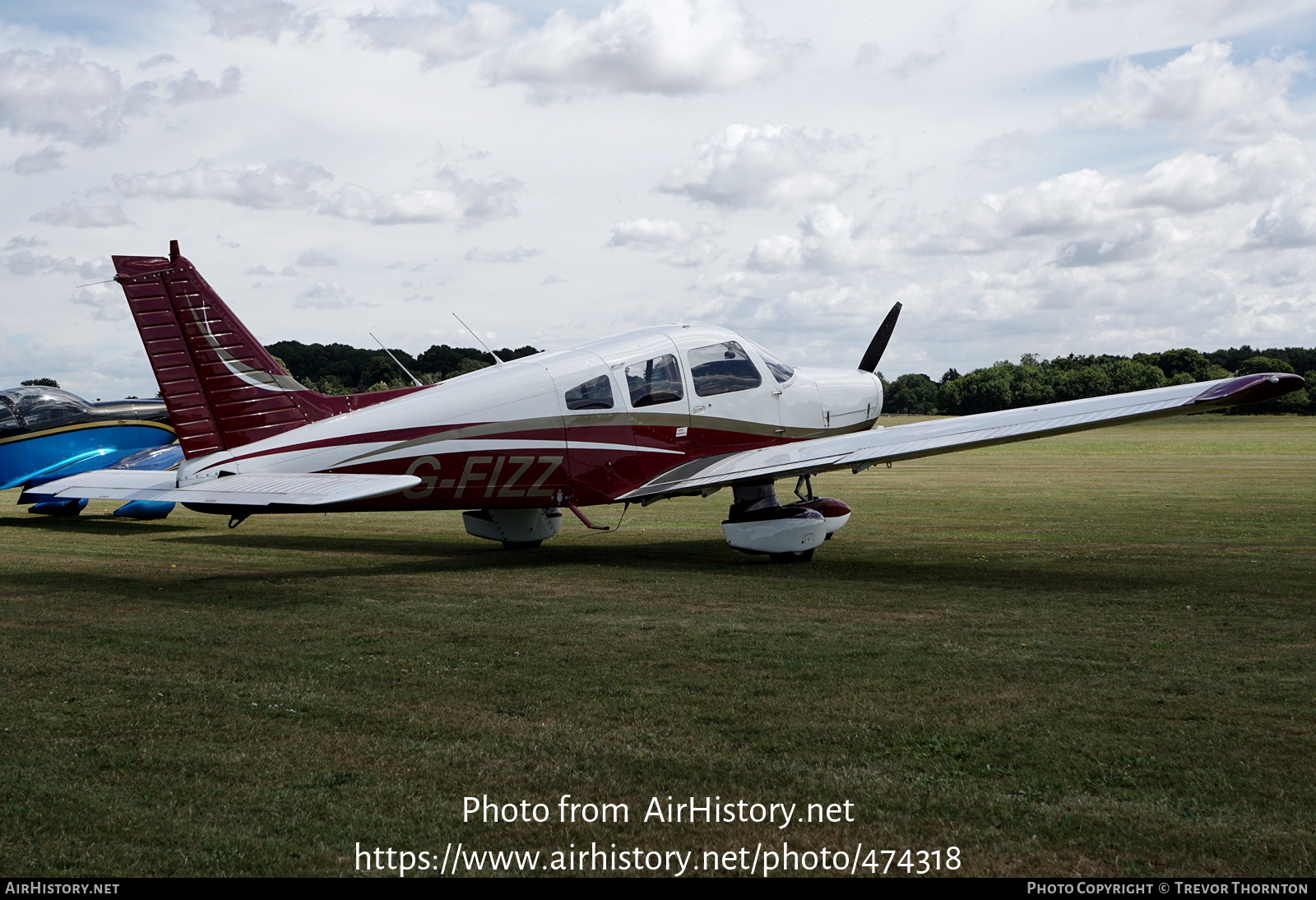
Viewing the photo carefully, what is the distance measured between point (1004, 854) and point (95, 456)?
62.1ft

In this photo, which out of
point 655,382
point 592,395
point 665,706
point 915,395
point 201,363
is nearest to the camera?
point 665,706

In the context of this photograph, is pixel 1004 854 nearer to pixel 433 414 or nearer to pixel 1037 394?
pixel 433 414

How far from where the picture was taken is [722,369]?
1269 cm

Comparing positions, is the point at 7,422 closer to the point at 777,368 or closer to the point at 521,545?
the point at 521,545

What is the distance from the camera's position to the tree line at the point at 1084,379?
80.5m

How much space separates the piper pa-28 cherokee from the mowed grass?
0.88 metres

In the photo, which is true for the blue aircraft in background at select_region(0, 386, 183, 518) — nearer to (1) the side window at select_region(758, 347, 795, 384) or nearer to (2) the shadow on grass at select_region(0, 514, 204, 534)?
(2) the shadow on grass at select_region(0, 514, 204, 534)

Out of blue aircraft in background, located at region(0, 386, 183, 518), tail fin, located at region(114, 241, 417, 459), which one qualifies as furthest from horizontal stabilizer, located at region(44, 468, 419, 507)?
blue aircraft in background, located at region(0, 386, 183, 518)

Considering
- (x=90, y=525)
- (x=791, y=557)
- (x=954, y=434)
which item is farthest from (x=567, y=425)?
(x=90, y=525)

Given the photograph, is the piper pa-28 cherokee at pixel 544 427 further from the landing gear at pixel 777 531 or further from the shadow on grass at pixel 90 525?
the shadow on grass at pixel 90 525

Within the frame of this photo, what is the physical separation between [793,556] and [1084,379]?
8128 cm

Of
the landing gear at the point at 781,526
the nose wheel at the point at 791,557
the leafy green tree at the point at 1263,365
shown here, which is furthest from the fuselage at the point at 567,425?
the leafy green tree at the point at 1263,365

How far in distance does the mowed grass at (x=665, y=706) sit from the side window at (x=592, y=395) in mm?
1770

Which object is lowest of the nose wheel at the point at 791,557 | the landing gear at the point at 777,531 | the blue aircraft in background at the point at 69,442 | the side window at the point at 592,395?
the nose wheel at the point at 791,557
